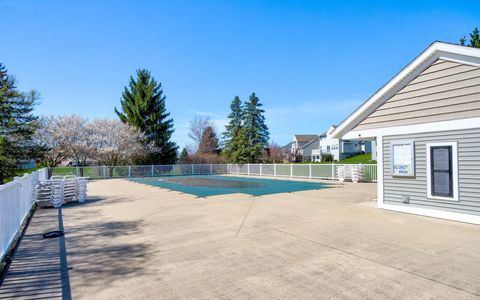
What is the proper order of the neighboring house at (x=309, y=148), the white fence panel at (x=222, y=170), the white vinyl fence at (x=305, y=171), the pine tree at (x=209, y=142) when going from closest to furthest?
the white vinyl fence at (x=305, y=171)
the white fence panel at (x=222, y=170)
the pine tree at (x=209, y=142)
the neighboring house at (x=309, y=148)

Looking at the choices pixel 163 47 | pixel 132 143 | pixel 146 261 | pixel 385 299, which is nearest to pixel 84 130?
pixel 132 143

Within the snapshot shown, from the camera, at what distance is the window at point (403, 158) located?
661cm

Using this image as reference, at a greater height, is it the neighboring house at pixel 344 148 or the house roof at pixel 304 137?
the house roof at pixel 304 137

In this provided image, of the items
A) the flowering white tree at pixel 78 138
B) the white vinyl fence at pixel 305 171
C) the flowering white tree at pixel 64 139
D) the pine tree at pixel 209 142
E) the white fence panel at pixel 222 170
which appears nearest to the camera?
the white vinyl fence at pixel 305 171

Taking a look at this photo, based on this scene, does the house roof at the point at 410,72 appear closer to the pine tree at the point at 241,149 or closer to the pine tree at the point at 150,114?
the pine tree at the point at 150,114

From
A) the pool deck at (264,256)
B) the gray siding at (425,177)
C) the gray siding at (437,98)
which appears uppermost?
the gray siding at (437,98)

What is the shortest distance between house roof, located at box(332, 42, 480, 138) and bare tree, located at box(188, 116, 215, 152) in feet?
122

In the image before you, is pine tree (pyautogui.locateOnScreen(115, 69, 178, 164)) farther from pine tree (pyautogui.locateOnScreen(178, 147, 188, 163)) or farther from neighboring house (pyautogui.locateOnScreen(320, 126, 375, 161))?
neighboring house (pyautogui.locateOnScreen(320, 126, 375, 161))

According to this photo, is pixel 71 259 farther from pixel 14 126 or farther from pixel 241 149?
pixel 241 149

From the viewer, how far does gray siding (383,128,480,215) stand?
5582 mm

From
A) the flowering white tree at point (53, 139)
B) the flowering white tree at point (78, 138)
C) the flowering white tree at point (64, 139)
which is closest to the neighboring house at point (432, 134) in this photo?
the flowering white tree at point (78, 138)

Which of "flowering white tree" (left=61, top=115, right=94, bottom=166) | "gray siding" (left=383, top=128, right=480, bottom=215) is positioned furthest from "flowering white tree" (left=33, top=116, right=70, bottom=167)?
"gray siding" (left=383, top=128, right=480, bottom=215)

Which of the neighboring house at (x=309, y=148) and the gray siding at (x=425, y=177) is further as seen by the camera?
the neighboring house at (x=309, y=148)

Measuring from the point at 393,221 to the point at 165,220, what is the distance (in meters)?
5.26
